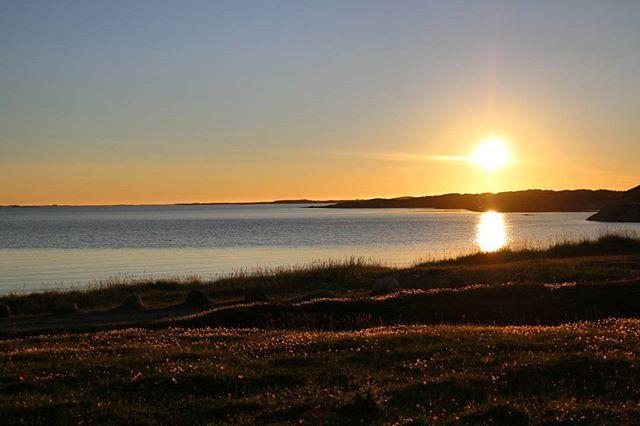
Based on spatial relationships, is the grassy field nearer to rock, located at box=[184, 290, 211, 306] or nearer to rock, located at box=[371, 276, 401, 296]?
rock, located at box=[371, 276, 401, 296]

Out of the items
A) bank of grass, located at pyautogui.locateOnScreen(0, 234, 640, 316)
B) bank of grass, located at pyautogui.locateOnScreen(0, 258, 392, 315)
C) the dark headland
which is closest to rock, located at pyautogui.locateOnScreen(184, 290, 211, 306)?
bank of grass, located at pyautogui.locateOnScreen(0, 234, 640, 316)

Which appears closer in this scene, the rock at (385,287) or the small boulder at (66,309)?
the small boulder at (66,309)

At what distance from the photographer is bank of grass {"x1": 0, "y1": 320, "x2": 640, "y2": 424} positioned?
Answer: 37.0 ft

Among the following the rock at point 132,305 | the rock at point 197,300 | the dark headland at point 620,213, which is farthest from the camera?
the dark headland at point 620,213

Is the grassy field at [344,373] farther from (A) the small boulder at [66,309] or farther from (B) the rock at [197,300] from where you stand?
(A) the small boulder at [66,309]

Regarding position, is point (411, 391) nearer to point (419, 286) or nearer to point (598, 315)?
point (598, 315)

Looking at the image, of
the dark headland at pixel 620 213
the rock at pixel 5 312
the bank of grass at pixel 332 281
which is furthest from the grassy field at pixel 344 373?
the dark headland at pixel 620 213

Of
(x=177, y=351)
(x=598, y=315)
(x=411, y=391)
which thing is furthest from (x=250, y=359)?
(x=598, y=315)

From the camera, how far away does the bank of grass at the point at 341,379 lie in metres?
11.3

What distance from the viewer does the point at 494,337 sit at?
16922mm

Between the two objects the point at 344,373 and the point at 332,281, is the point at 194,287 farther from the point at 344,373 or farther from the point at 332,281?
the point at 344,373

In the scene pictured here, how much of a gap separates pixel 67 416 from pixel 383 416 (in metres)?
5.47

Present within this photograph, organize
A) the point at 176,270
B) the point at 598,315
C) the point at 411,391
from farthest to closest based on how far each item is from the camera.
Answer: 1. the point at 176,270
2. the point at 598,315
3. the point at 411,391

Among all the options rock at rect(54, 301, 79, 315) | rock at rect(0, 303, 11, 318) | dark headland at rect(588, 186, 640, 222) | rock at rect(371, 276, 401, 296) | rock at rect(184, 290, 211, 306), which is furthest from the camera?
dark headland at rect(588, 186, 640, 222)
